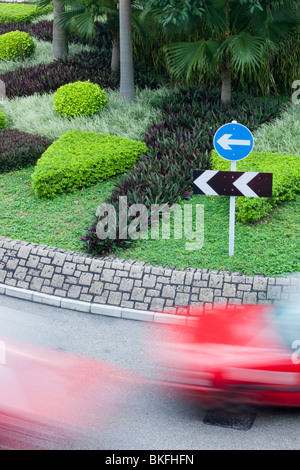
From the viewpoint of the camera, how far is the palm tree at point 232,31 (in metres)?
13.0

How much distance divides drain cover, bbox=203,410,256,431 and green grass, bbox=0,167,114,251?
4043mm

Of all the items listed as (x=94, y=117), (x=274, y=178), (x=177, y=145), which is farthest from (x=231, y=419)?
(x=94, y=117)

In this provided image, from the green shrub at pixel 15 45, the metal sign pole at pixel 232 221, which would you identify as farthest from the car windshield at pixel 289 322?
the green shrub at pixel 15 45

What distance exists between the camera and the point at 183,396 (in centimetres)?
649

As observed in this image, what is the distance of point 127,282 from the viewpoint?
8.54m

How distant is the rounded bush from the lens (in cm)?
1459

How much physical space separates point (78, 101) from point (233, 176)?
6.99 meters

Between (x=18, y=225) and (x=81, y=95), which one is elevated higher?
(x=81, y=95)

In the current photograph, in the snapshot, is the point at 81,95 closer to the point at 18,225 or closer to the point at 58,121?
the point at 58,121

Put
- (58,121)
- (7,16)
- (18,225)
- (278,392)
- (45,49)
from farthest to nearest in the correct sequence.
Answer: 1. (7,16)
2. (45,49)
3. (58,121)
4. (18,225)
5. (278,392)

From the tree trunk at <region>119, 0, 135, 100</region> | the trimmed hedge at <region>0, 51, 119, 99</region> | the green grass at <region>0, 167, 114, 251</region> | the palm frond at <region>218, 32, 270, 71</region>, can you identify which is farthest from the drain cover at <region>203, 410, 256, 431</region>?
the trimmed hedge at <region>0, 51, 119, 99</region>

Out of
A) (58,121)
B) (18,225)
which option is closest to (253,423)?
(18,225)

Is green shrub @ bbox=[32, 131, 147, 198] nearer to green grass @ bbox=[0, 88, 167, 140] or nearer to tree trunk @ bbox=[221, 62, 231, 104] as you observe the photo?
green grass @ bbox=[0, 88, 167, 140]
